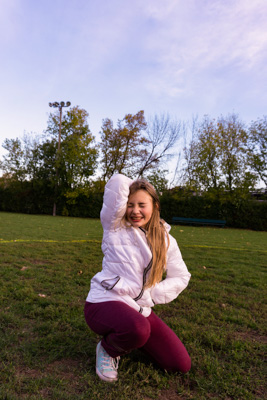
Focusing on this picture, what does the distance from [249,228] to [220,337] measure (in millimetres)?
20563

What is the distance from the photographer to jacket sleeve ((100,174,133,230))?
2.17 m

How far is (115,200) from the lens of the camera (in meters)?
2.18

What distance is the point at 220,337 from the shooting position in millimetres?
2705

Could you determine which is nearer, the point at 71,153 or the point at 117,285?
the point at 117,285

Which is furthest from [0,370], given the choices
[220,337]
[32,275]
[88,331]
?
[32,275]

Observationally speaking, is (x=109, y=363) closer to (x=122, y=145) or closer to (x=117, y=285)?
(x=117, y=285)

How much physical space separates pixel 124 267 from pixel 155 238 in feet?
1.09

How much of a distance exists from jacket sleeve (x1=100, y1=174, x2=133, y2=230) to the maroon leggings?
60 centimetres

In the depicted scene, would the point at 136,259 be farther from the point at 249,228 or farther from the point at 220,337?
the point at 249,228

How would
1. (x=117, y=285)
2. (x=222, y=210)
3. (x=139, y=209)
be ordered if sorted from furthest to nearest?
1. (x=222, y=210)
2. (x=139, y=209)
3. (x=117, y=285)

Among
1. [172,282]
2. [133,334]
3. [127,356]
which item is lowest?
[127,356]

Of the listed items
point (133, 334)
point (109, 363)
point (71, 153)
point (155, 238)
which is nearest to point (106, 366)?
point (109, 363)

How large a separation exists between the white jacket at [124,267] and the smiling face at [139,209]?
0.07 m

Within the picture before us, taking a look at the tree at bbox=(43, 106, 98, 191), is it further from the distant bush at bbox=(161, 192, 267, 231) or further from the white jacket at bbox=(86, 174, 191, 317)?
the white jacket at bbox=(86, 174, 191, 317)
